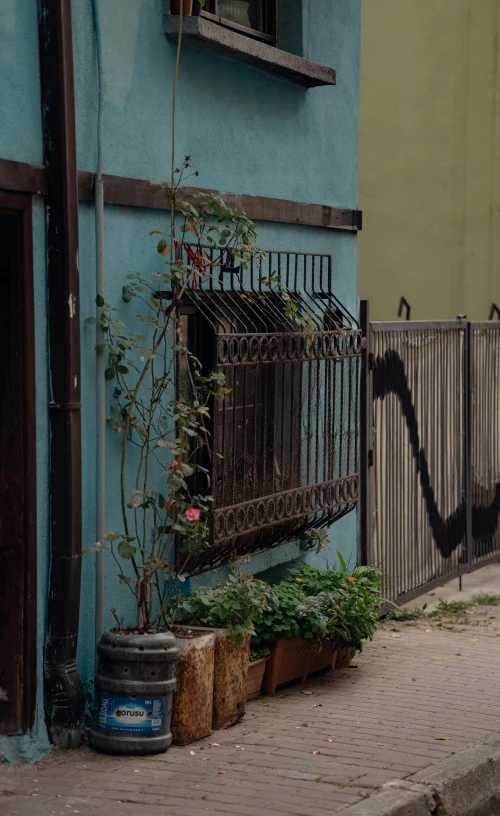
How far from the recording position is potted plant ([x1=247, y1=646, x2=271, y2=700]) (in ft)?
23.0

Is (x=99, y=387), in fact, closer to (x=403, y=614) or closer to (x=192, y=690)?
(x=192, y=690)

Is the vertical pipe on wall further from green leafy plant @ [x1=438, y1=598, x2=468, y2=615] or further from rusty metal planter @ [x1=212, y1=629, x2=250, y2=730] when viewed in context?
green leafy plant @ [x1=438, y1=598, x2=468, y2=615]

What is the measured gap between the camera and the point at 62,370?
19.0ft

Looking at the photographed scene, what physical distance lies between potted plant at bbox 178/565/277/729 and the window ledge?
289 cm

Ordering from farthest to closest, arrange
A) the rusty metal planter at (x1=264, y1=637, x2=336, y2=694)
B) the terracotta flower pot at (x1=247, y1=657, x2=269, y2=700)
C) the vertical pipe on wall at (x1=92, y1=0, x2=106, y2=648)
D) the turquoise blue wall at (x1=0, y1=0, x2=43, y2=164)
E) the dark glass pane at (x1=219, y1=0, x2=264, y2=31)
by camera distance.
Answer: the dark glass pane at (x1=219, y1=0, x2=264, y2=31) < the rusty metal planter at (x1=264, y1=637, x2=336, y2=694) < the terracotta flower pot at (x1=247, y1=657, x2=269, y2=700) < the vertical pipe on wall at (x1=92, y1=0, x2=106, y2=648) < the turquoise blue wall at (x1=0, y1=0, x2=43, y2=164)

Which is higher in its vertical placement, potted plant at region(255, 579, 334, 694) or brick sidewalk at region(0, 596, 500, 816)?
potted plant at region(255, 579, 334, 694)

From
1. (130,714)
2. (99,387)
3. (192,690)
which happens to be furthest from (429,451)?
(130,714)

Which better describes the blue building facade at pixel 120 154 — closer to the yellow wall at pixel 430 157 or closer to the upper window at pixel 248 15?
the upper window at pixel 248 15

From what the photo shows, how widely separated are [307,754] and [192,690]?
632 mm

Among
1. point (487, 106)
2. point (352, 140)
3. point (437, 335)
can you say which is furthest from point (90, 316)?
point (487, 106)

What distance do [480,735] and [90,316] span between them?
A: 9.28 ft

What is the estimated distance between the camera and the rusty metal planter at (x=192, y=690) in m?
6.12

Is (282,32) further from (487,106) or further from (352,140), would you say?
(487,106)

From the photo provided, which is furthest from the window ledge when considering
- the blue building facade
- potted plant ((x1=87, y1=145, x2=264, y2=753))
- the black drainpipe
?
Result: the black drainpipe
